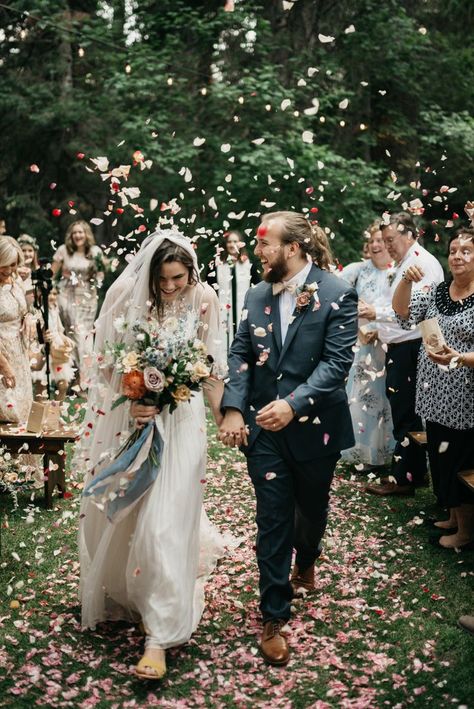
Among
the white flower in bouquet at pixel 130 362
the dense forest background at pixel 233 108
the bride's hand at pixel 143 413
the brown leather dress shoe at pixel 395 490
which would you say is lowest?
the brown leather dress shoe at pixel 395 490

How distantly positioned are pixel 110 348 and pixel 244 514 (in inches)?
97.9

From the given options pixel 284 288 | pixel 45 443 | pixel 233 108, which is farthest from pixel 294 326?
pixel 233 108

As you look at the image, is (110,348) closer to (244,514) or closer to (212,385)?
(212,385)

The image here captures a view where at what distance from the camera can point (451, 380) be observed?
496cm

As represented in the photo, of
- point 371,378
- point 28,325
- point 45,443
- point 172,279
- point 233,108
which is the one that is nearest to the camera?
point 172,279

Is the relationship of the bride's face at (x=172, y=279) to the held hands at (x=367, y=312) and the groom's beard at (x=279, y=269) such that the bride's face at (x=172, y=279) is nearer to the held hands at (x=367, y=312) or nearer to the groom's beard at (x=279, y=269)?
the groom's beard at (x=279, y=269)

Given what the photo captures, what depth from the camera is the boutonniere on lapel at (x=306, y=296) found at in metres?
3.94

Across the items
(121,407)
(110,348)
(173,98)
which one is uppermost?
A: (173,98)

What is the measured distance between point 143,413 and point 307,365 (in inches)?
32.2

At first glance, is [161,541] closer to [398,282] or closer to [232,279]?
[398,282]

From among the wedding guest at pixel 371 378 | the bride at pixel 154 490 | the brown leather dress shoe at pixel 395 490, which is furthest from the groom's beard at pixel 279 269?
the brown leather dress shoe at pixel 395 490

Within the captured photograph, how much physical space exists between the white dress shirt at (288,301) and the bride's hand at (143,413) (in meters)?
0.73

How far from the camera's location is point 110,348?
387cm

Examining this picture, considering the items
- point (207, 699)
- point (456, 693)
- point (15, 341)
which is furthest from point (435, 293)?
point (15, 341)
